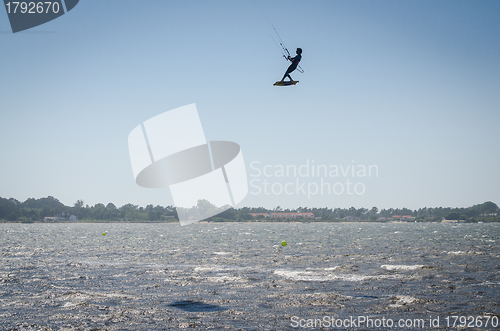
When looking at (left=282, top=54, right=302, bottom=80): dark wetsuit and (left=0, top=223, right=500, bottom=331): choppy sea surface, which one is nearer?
(left=0, top=223, right=500, bottom=331): choppy sea surface

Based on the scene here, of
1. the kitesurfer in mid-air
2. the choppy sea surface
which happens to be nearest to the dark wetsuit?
the kitesurfer in mid-air

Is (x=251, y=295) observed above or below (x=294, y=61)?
below

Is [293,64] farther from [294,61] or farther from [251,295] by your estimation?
[251,295]

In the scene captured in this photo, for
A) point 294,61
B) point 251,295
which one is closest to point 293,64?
point 294,61

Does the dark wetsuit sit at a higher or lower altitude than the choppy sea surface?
higher

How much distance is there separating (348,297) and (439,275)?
9.37m

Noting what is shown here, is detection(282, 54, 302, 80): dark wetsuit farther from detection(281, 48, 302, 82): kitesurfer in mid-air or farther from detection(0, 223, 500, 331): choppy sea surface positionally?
detection(0, 223, 500, 331): choppy sea surface

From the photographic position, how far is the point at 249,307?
1686cm

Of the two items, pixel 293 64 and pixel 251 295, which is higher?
pixel 293 64

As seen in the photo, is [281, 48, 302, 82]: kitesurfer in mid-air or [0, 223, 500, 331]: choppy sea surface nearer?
[0, 223, 500, 331]: choppy sea surface

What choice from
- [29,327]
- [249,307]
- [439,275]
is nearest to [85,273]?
[29,327]

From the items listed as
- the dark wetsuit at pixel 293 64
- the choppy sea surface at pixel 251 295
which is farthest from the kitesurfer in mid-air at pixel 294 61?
the choppy sea surface at pixel 251 295

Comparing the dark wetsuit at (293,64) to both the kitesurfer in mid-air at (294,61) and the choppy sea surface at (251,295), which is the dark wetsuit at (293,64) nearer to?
the kitesurfer in mid-air at (294,61)

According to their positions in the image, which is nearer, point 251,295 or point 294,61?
point 294,61
